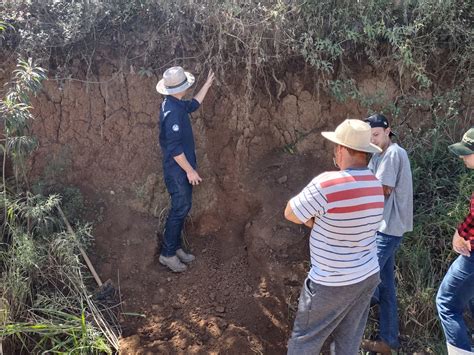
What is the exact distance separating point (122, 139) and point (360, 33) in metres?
2.45

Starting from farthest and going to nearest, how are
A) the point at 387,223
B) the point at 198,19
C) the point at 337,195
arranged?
1. the point at 198,19
2. the point at 387,223
3. the point at 337,195

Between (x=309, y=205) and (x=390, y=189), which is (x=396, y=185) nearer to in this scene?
(x=390, y=189)

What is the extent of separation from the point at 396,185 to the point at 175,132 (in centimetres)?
168

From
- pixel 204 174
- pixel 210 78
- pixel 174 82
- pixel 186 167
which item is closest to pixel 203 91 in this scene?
pixel 210 78

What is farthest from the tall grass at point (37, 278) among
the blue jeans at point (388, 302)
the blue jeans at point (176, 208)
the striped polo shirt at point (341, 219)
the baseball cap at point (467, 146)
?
the baseball cap at point (467, 146)

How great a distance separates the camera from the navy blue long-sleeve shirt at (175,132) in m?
3.86

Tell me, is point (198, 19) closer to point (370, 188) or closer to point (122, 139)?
point (122, 139)

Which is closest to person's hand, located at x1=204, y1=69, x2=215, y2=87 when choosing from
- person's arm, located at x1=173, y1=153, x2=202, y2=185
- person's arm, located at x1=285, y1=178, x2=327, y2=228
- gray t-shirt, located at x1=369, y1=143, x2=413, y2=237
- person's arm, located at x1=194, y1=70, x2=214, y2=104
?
person's arm, located at x1=194, y1=70, x2=214, y2=104

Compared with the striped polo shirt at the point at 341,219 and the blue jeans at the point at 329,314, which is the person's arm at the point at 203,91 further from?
the blue jeans at the point at 329,314

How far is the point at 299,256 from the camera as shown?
437 centimetres

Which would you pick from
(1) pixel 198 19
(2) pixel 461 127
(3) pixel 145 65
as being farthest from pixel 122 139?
(2) pixel 461 127

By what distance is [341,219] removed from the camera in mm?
2676

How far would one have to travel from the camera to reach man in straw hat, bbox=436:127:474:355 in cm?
315

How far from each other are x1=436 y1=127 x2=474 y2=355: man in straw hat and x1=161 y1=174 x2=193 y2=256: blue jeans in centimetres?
204
